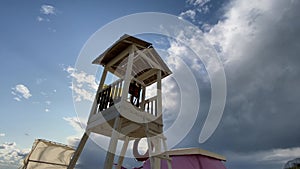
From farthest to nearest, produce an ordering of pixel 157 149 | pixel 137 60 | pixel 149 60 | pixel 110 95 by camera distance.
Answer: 1. pixel 137 60
2. pixel 149 60
3. pixel 110 95
4. pixel 157 149

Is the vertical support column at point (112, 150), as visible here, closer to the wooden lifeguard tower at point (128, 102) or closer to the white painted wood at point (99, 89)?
the wooden lifeguard tower at point (128, 102)

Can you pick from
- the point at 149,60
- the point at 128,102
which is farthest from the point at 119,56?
the point at 128,102

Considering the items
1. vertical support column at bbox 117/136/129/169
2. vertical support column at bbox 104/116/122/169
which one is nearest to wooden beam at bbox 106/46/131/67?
vertical support column at bbox 104/116/122/169

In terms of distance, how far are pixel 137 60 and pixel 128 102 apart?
1959 millimetres

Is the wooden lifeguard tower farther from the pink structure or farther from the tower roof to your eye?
the pink structure

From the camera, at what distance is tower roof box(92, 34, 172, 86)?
16.5 ft

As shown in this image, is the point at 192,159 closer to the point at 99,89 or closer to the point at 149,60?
the point at 149,60

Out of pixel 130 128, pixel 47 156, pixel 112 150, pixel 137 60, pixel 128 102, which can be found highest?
pixel 137 60

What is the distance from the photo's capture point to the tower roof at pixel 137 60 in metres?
5.02

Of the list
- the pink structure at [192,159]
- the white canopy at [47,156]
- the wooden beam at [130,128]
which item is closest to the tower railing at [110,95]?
the wooden beam at [130,128]

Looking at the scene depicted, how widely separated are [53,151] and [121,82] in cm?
444

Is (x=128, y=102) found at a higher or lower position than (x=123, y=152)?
higher

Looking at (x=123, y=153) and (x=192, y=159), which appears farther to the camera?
(x=123, y=153)

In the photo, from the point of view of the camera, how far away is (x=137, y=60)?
18.8 feet
